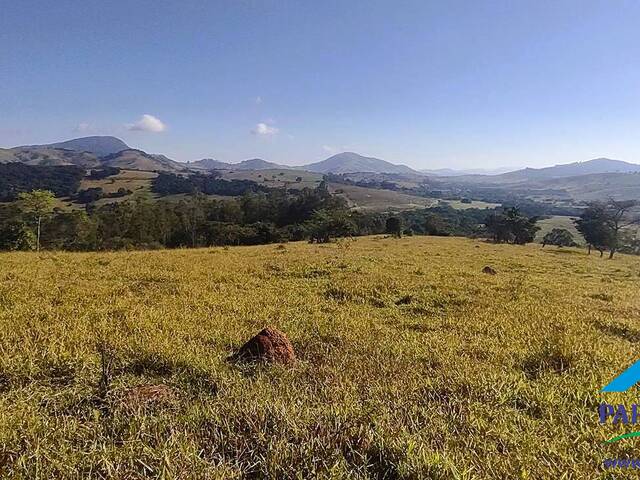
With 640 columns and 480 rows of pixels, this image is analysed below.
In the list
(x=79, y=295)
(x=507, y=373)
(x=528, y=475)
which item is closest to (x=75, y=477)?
(x=528, y=475)

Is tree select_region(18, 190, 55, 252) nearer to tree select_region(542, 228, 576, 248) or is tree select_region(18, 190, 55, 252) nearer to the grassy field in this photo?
the grassy field

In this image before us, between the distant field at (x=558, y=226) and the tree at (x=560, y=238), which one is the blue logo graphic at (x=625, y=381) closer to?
the tree at (x=560, y=238)

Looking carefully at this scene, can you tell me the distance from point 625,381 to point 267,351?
4275 mm

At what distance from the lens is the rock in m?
5.07

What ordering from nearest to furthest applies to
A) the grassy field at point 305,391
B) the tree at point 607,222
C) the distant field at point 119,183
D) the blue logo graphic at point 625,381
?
the grassy field at point 305,391, the blue logo graphic at point 625,381, the tree at point 607,222, the distant field at point 119,183

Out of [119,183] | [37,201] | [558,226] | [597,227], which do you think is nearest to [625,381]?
[37,201]

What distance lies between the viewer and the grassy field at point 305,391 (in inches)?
111

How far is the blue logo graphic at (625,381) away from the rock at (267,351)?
3.65m

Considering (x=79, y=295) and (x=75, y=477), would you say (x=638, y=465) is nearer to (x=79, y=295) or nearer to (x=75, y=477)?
(x=75, y=477)

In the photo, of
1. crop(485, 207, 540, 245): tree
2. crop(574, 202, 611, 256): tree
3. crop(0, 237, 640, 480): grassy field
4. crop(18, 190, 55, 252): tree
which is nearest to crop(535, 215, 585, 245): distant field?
crop(485, 207, 540, 245): tree

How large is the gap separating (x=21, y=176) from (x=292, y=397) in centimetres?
22283

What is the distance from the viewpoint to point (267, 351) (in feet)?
16.9

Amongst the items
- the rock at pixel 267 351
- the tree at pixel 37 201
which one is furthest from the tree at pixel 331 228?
the rock at pixel 267 351

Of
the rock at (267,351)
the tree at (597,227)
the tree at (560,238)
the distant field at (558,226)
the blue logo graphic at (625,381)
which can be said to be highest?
the blue logo graphic at (625,381)
